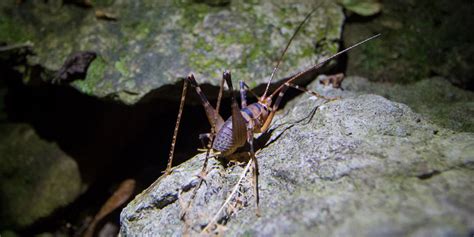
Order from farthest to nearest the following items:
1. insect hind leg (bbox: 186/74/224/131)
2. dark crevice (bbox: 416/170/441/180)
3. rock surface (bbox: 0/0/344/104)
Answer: rock surface (bbox: 0/0/344/104), insect hind leg (bbox: 186/74/224/131), dark crevice (bbox: 416/170/441/180)

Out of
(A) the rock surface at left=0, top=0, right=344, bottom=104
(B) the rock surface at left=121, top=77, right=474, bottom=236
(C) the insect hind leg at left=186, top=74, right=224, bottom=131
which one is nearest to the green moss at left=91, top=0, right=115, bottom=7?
(A) the rock surface at left=0, top=0, right=344, bottom=104

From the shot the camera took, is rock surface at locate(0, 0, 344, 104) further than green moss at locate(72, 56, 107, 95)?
No

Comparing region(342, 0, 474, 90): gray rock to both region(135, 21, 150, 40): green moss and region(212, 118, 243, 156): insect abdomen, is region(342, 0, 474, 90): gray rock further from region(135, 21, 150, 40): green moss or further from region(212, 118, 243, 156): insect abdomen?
region(135, 21, 150, 40): green moss

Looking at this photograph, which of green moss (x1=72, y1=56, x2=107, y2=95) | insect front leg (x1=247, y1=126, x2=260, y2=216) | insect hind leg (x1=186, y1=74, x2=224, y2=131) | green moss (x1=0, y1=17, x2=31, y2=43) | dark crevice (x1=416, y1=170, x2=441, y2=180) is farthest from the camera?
green moss (x1=0, y1=17, x2=31, y2=43)

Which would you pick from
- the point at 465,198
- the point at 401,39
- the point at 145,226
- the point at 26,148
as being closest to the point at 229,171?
the point at 145,226

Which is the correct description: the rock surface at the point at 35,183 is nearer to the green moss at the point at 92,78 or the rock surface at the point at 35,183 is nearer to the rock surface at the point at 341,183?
Result: the green moss at the point at 92,78

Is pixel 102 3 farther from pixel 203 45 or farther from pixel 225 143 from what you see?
pixel 225 143
